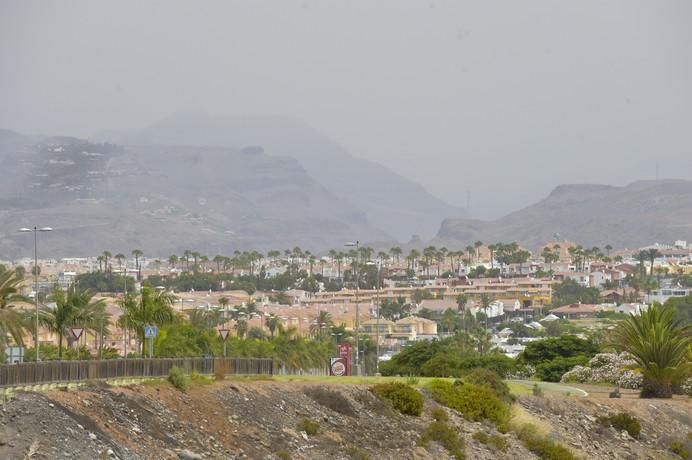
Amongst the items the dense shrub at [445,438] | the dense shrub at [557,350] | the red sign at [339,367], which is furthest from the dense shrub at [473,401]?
the dense shrub at [557,350]

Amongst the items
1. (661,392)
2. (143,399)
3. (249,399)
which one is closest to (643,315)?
(661,392)

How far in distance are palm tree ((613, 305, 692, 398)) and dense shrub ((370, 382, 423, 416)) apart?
1742cm

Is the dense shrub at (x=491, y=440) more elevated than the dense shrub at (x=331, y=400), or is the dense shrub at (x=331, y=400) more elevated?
the dense shrub at (x=331, y=400)

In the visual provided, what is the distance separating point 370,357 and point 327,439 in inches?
3984

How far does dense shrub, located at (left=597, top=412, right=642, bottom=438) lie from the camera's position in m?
58.9

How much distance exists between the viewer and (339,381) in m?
58.8

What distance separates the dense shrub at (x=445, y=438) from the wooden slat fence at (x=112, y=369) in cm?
845

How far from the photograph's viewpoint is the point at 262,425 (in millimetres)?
45438

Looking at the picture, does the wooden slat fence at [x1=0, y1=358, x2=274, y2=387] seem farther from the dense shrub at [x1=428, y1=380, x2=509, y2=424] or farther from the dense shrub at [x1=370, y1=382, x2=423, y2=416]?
the dense shrub at [x1=428, y1=380, x2=509, y2=424]

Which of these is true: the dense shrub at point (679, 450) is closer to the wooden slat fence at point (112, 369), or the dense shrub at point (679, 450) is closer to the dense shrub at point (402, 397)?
the dense shrub at point (402, 397)

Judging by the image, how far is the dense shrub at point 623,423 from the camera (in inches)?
2320

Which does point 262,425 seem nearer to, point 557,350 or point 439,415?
point 439,415

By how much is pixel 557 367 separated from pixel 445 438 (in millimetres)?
37416

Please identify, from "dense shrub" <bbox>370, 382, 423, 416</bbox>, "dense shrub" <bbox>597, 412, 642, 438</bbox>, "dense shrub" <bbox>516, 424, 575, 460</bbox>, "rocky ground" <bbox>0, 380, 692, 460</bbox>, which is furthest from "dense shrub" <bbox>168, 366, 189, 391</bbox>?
"dense shrub" <bbox>597, 412, 642, 438</bbox>
